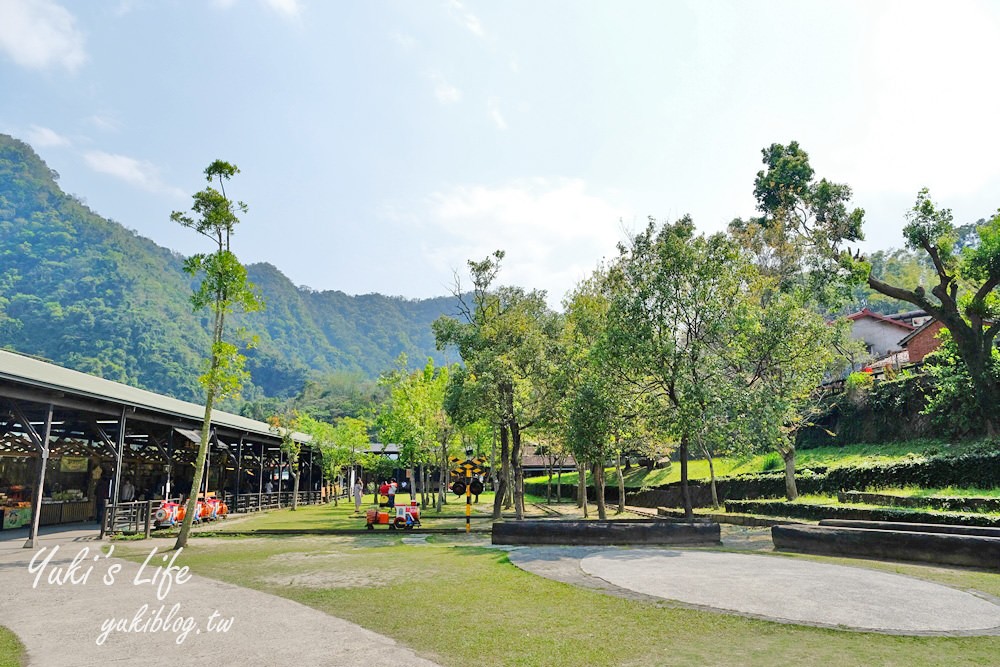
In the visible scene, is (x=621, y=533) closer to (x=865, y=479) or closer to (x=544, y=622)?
(x=544, y=622)

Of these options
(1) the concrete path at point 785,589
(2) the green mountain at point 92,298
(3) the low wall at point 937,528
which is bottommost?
(1) the concrete path at point 785,589

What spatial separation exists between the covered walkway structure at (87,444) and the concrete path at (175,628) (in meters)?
6.08

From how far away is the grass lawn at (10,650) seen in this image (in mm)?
5805

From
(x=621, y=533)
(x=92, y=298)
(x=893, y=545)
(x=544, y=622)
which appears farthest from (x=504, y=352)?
(x=92, y=298)

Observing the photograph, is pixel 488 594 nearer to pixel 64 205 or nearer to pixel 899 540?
pixel 899 540

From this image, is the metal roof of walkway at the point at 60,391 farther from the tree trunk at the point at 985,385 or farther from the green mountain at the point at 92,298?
the green mountain at the point at 92,298

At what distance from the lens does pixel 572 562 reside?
11812 millimetres

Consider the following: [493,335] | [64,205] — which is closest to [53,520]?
[493,335]

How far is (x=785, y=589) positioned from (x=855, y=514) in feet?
32.1

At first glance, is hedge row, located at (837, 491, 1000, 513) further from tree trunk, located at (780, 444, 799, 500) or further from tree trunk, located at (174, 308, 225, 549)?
tree trunk, located at (174, 308, 225, 549)

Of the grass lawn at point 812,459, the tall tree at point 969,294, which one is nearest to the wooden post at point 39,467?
the grass lawn at point 812,459

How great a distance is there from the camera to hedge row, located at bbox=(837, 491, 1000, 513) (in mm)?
14719

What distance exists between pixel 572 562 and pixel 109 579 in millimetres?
8673

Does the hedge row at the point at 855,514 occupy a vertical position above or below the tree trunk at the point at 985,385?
below
